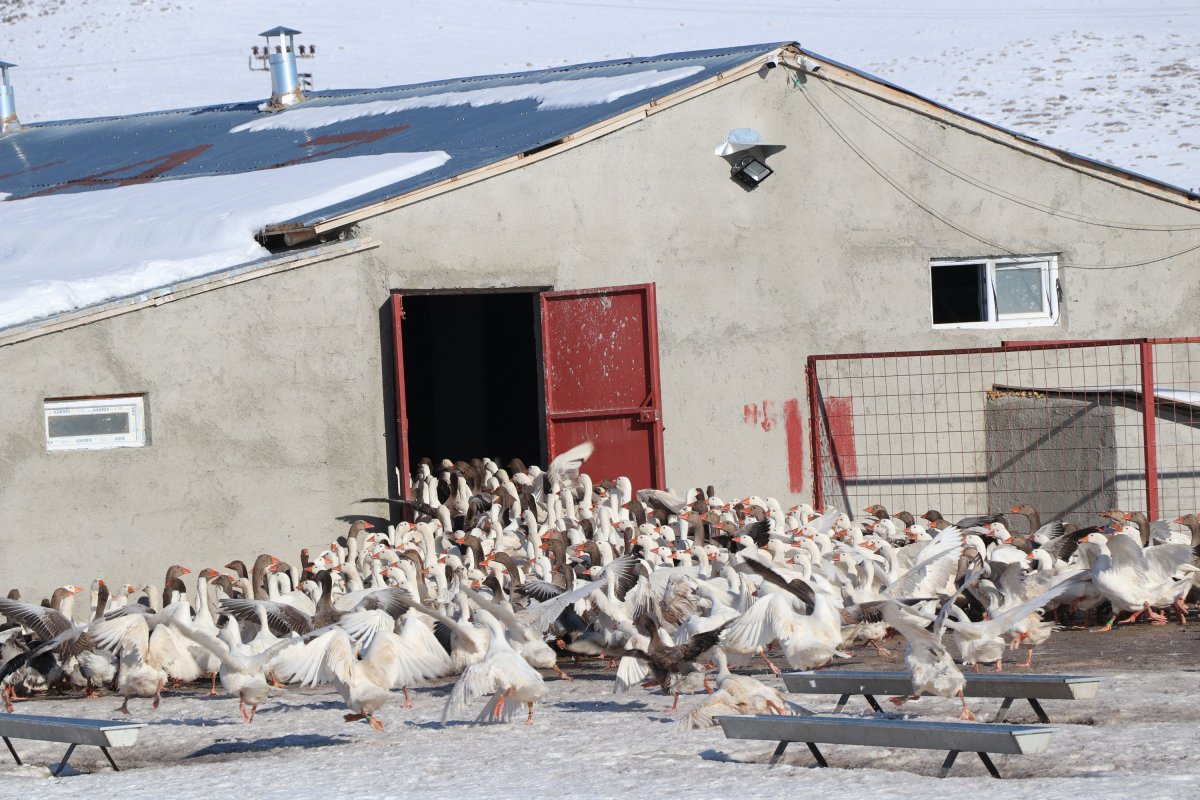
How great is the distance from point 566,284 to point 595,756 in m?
6.94

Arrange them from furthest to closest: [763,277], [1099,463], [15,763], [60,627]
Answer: [763,277] < [1099,463] < [60,627] < [15,763]

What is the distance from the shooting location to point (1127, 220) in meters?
15.1

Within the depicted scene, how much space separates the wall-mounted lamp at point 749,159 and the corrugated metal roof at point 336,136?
2.16 ft

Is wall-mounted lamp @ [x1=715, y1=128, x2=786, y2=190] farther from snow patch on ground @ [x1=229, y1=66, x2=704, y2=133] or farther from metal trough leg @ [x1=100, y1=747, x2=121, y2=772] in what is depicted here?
metal trough leg @ [x1=100, y1=747, x2=121, y2=772]

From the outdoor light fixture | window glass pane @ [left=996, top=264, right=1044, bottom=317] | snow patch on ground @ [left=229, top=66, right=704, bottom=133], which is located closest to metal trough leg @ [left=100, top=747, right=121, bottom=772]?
the outdoor light fixture

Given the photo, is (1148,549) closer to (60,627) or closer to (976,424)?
(976,424)

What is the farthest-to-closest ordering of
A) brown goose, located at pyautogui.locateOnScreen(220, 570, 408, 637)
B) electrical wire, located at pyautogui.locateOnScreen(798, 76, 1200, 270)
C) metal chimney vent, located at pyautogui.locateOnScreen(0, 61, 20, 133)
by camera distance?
metal chimney vent, located at pyautogui.locateOnScreen(0, 61, 20, 133), electrical wire, located at pyautogui.locateOnScreen(798, 76, 1200, 270), brown goose, located at pyautogui.locateOnScreen(220, 570, 408, 637)

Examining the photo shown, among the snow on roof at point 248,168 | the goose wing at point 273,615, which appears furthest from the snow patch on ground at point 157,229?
the goose wing at point 273,615

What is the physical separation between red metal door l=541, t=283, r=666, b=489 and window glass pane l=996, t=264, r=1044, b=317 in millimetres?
3541

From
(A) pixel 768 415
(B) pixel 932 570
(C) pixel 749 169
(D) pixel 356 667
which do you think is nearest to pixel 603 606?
(D) pixel 356 667

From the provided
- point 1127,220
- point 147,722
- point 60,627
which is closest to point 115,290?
point 60,627

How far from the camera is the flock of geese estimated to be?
8.32m

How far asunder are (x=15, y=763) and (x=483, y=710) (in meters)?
2.30

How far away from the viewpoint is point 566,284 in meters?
13.8
